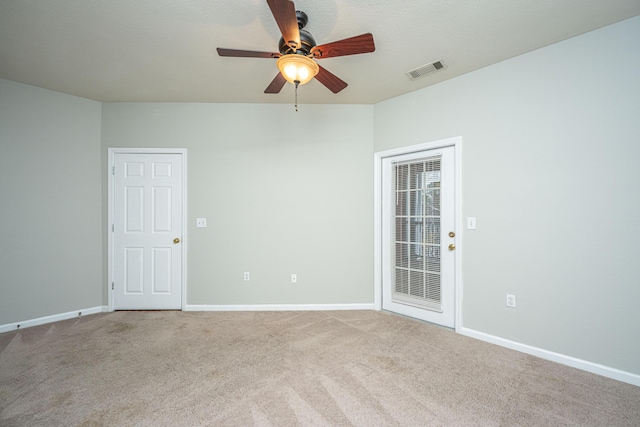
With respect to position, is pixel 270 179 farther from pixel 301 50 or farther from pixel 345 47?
pixel 345 47

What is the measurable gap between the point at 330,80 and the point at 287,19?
680 mm

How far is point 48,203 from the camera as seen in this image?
3.16 meters

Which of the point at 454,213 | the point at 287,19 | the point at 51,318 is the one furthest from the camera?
the point at 51,318

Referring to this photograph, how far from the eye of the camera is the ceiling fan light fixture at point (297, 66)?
5.67 feet

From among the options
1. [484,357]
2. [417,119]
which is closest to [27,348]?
[484,357]

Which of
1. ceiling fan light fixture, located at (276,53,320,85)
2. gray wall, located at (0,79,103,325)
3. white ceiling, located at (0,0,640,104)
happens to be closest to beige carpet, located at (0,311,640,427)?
gray wall, located at (0,79,103,325)

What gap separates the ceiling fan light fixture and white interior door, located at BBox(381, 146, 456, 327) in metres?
1.86

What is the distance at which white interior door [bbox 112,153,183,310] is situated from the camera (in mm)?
3512

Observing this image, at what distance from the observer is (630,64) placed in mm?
1976

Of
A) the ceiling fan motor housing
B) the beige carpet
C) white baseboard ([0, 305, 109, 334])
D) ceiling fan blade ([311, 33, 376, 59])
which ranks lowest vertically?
the beige carpet

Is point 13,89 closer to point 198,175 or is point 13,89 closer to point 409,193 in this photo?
point 198,175

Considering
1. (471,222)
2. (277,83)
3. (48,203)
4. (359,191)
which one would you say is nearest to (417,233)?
(471,222)

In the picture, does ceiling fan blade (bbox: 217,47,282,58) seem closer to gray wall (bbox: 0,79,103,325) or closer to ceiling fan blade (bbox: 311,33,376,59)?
ceiling fan blade (bbox: 311,33,376,59)

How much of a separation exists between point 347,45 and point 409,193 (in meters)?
1.98
